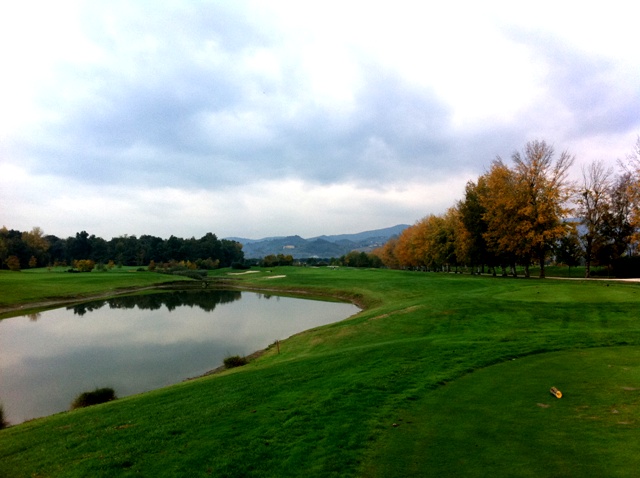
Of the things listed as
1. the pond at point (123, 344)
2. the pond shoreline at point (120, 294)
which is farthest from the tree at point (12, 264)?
the pond at point (123, 344)

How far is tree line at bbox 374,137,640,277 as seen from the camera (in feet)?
117

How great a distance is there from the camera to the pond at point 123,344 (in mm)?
16891

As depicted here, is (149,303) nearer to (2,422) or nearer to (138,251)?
(2,422)

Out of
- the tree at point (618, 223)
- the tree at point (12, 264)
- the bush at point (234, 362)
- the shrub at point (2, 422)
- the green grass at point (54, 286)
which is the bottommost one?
the shrub at point (2, 422)

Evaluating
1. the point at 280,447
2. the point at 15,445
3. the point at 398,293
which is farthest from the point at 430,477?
the point at 398,293

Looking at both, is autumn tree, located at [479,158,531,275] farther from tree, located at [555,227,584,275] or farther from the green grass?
the green grass

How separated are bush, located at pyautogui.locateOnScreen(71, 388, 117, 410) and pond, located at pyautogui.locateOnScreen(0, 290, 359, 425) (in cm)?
57

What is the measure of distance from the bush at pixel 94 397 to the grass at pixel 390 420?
4.20 meters

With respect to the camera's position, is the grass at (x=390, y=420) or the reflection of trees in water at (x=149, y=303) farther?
the reflection of trees in water at (x=149, y=303)

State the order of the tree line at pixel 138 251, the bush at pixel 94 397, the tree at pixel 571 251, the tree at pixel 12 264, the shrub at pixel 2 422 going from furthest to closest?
the tree line at pixel 138 251 < the tree at pixel 12 264 < the tree at pixel 571 251 < the bush at pixel 94 397 < the shrub at pixel 2 422

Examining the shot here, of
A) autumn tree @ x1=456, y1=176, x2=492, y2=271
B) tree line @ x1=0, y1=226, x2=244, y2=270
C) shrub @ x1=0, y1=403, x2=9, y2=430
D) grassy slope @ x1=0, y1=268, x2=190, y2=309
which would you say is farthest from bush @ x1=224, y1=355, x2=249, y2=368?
tree line @ x1=0, y1=226, x2=244, y2=270

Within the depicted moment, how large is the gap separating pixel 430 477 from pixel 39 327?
37.1m

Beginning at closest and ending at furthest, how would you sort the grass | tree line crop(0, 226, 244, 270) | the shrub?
1. the grass
2. the shrub
3. tree line crop(0, 226, 244, 270)

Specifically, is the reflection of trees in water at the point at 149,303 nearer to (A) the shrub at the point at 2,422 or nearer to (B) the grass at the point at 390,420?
(A) the shrub at the point at 2,422
